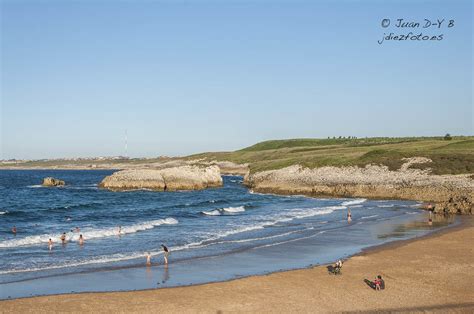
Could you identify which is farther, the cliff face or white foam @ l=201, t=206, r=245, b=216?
the cliff face

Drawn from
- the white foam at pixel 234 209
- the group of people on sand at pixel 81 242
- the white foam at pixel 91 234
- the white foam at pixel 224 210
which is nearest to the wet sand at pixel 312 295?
the group of people on sand at pixel 81 242

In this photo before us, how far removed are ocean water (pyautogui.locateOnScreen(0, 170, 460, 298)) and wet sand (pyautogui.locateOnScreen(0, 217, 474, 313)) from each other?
222 cm

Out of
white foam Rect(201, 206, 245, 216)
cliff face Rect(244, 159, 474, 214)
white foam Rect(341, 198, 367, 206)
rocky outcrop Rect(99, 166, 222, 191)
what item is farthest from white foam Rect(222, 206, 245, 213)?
rocky outcrop Rect(99, 166, 222, 191)

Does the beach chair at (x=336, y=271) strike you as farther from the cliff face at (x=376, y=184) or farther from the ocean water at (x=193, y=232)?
the cliff face at (x=376, y=184)

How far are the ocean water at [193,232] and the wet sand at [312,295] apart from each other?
222 centimetres

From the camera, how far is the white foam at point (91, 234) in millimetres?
40594

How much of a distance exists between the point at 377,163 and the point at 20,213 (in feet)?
182

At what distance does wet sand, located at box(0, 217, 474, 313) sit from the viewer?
882 inches

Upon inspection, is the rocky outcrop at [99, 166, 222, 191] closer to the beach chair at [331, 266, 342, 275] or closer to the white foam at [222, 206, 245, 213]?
the white foam at [222, 206, 245, 213]

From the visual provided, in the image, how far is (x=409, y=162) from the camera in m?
83.1

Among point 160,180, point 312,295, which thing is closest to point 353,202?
point 160,180

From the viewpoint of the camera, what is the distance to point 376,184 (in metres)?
77.4

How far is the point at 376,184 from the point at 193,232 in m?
39.8

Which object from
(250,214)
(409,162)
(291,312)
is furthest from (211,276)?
(409,162)
